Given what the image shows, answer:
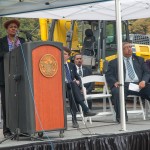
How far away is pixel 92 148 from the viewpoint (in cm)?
662

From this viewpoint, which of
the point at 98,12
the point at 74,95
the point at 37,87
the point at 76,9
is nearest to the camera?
the point at 37,87

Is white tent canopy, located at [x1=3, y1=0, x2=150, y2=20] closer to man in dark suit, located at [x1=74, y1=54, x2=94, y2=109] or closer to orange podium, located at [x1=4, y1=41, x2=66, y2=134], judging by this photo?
man in dark suit, located at [x1=74, y1=54, x2=94, y2=109]

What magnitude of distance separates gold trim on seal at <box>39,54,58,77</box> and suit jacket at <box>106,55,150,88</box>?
2244 mm

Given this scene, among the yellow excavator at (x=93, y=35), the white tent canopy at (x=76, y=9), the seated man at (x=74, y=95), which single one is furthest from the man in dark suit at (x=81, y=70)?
the yellow excavator at (x=93, y=35)

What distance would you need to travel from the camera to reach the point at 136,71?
8984 mm

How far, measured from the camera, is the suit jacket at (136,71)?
866 centimetres

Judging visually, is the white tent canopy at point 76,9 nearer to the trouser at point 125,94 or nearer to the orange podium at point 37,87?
the orange podium at point 37,87

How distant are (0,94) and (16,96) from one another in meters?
0.78

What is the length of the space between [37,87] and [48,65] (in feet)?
1.08

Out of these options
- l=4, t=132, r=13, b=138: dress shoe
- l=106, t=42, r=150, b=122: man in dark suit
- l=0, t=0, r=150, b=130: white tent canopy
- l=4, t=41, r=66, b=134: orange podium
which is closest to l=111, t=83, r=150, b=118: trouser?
l=106, t=42, r=150, b=122: man in dark suit

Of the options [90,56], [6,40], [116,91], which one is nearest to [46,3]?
[6,40]

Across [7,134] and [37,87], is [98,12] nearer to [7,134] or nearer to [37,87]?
[7,134]

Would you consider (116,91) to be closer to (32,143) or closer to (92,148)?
(92,148)

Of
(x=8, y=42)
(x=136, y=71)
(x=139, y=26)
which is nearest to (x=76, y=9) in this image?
(x=136, y=71)
